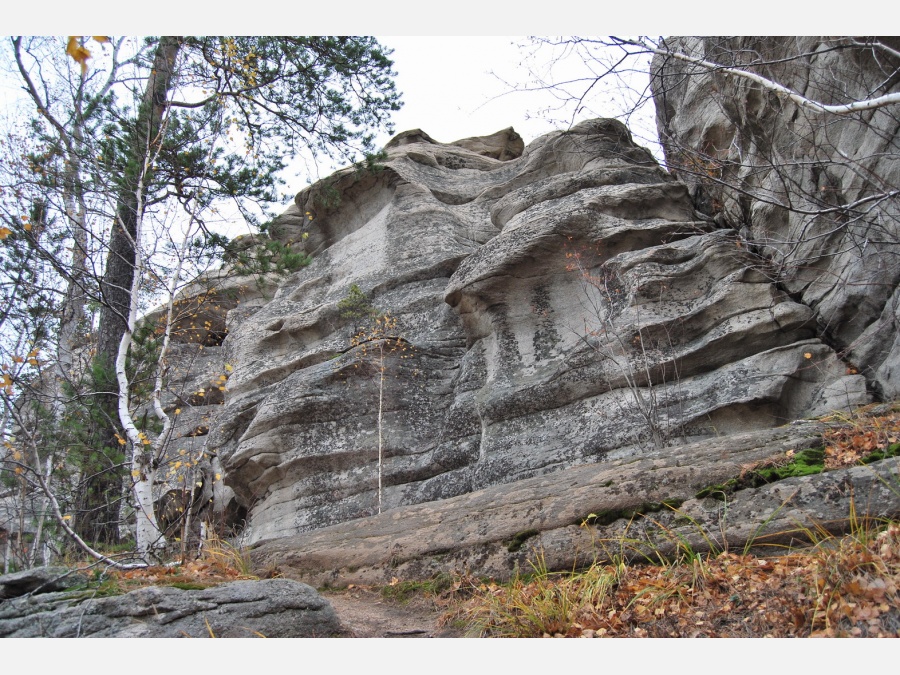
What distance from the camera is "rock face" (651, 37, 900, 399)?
831 cm

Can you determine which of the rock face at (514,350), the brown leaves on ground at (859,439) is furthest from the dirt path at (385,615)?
the brown leaves on ground at (859,439)

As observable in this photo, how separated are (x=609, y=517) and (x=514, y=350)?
18.5ft

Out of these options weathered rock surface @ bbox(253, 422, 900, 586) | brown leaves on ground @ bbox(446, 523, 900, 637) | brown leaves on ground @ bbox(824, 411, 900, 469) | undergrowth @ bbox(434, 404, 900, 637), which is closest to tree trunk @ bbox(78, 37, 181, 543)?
weathered rock surface @ bbox(253, 422, 900, 586)

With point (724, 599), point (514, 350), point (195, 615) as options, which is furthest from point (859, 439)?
point (514, 350)

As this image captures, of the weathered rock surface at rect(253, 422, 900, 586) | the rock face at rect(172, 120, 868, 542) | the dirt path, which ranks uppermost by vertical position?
the rock face at rect(172, 120, 868, 542)

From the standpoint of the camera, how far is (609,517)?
260 inches

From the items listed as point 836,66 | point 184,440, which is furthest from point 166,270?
point 836,66

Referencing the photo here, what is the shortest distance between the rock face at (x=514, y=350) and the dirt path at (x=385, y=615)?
247 cm

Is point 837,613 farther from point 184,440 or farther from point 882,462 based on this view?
point 184,440

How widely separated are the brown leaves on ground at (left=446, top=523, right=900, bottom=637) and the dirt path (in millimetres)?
451

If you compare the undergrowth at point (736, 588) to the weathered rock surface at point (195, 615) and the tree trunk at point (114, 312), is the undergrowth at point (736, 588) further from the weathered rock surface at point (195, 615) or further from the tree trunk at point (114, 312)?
the tree trunk at point (114, 312)

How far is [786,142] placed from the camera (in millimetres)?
11023

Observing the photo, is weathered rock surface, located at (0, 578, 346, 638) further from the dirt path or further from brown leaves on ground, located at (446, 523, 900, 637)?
brown leaves on ground, located at (446, 523, 900, 637)

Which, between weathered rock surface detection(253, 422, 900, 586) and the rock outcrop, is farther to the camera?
weathered rock surface detection(253, 422, 900, 586)
